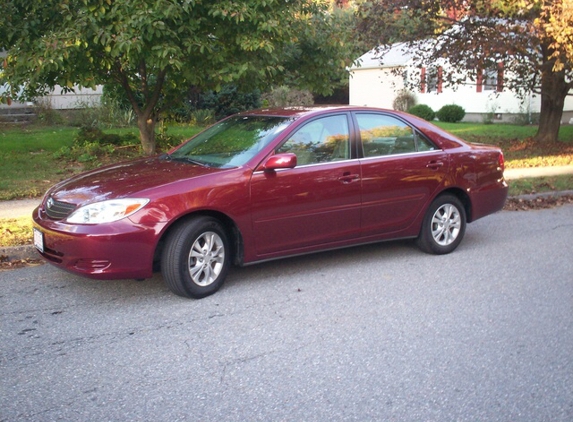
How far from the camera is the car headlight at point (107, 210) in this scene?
5.36 meters

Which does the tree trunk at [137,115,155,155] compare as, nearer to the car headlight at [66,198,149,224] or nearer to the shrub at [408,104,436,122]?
the car headlight at [66,198,149,224]

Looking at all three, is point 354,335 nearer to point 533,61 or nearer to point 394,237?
point 394,237

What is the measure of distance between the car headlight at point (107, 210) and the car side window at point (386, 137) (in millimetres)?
2487

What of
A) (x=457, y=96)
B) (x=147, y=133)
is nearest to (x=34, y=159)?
(x=147, y=133)

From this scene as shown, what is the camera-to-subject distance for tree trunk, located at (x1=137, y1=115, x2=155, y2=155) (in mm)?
12914

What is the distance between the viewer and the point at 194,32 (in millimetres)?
10219

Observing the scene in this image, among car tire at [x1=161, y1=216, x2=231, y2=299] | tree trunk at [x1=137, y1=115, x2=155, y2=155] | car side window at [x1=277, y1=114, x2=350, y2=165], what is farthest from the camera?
tree trunk at [x1=137, y1=115, x2=155, y2=155]

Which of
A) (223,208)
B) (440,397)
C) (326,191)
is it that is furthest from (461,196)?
(440,397)

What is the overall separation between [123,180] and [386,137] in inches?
110

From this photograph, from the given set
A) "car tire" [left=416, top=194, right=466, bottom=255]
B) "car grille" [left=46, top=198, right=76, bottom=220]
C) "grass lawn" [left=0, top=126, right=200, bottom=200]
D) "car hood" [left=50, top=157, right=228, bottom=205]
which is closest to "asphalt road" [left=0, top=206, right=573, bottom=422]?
"car tire" [left=416, top=194, right=466, bottom=255]

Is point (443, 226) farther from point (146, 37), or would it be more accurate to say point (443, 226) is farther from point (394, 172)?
point (146, 37)

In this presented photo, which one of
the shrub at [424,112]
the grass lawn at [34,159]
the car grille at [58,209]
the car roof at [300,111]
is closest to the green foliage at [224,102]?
the grass lawn at [34,159]

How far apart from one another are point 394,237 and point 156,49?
14.9 feet

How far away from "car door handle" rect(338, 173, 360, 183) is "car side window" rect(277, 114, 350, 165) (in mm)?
192
